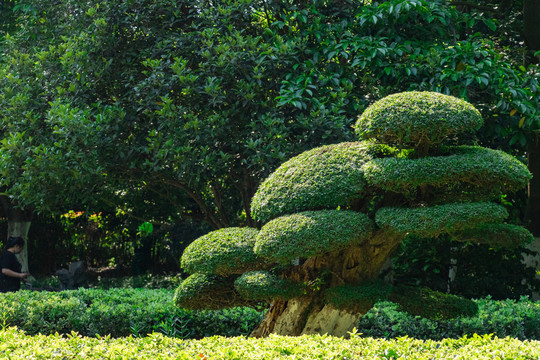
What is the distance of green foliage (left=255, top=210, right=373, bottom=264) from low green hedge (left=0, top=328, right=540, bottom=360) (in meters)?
0.69

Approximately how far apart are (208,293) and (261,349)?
1.62 meters

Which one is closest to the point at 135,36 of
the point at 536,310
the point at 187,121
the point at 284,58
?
the point at 187,121

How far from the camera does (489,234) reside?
209 inches

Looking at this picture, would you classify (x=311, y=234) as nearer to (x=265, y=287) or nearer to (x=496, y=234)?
(x=265, y=287)

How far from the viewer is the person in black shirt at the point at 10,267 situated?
8.06m

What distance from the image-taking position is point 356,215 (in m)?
5.00

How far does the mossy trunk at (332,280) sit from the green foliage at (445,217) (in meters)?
0.59

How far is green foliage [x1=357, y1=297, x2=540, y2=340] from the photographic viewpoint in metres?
6.66

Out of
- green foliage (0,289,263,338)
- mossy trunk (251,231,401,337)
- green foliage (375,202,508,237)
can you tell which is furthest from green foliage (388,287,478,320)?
green foliage (0,289,263,338)

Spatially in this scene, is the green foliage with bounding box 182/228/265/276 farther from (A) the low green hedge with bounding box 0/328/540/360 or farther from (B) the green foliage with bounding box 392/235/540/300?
(B) the green foliage with bounding box 392/235/540/300

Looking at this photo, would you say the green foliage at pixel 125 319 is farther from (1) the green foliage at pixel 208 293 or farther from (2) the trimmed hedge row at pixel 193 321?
(1) the green foliage at pixel 208 293

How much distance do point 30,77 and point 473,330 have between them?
654 cm

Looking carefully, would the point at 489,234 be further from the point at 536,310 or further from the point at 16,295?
the point at 16,295

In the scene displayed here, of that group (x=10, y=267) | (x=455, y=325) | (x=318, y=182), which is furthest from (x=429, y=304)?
(x=10, y=267)
